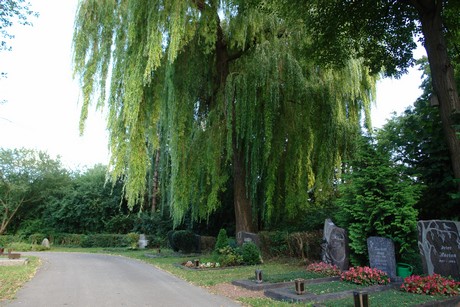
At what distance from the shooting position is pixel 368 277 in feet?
25.0

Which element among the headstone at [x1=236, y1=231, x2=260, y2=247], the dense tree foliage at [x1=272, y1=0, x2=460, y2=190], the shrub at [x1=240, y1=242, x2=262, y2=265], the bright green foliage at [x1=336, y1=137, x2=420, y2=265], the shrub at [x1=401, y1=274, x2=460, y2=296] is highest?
the dense tree foliage at [x1=272, y1=0, x2=460, y2=190]

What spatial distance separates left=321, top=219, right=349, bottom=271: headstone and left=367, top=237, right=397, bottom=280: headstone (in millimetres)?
754

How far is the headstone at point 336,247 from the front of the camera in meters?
9.18

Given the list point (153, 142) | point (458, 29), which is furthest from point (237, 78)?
point (458, 29)

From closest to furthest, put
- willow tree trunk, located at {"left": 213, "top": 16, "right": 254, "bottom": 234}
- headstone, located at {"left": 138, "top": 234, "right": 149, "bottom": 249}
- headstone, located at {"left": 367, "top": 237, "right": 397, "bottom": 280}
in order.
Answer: headstone, located at {"left": 367, "top": 237, "right": 397, "bottom": 280}, willow tree trunk, located at {"left": 213, "top": 16, "right": 254, "bottom": 234}, headstone, located at {"left": 138, "top": 234, "right": 149, "bottom": 249}

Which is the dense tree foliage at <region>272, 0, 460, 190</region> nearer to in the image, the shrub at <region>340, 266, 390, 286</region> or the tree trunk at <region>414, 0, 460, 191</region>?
the tree trunk at <region>414, 0, 460, 191</region>

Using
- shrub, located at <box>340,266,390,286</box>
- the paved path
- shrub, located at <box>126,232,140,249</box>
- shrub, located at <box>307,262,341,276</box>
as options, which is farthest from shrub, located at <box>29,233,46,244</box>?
shrub, located at <box>340,266,390,286</box>

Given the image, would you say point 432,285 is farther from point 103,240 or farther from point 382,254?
point 103,240

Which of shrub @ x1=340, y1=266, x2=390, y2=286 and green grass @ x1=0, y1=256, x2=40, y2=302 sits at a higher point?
shrub @ x1=340, y1=266, x2=390, y2=286

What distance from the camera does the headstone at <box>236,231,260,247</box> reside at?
1252 cm

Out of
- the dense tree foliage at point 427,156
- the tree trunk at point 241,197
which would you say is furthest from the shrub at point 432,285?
the tree trunk at point 241,197

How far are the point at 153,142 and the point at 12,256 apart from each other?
786 cm

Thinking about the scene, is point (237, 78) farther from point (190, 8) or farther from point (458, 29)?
point (458, 29)

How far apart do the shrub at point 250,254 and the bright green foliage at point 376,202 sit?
10.4ft
